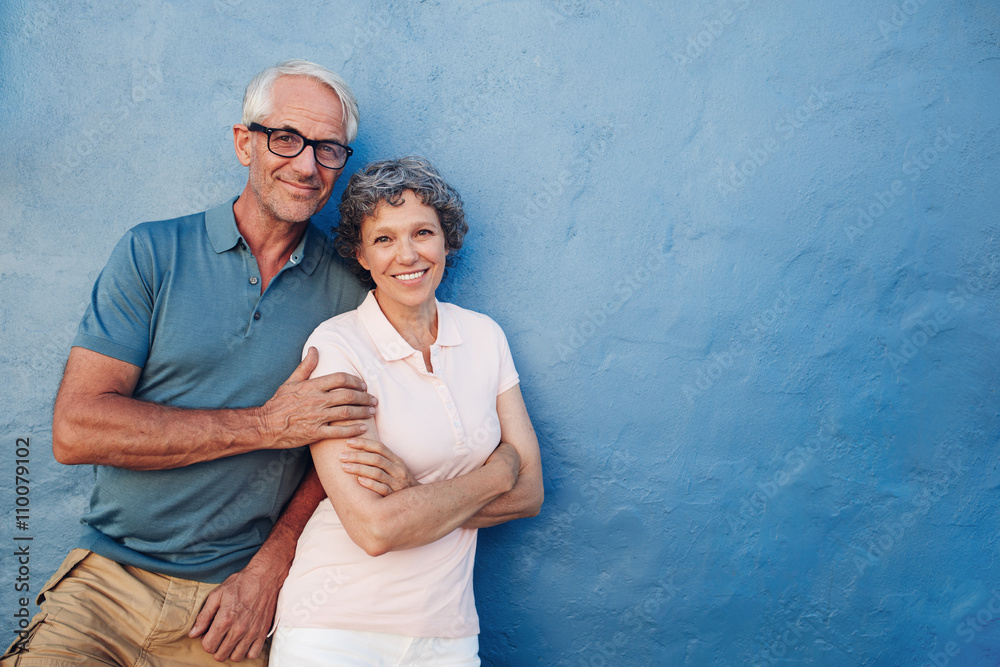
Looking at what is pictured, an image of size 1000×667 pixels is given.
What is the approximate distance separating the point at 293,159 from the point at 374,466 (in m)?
0.98

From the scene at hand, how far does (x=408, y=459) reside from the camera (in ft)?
5.85

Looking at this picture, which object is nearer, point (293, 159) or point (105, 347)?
point (105, 347)

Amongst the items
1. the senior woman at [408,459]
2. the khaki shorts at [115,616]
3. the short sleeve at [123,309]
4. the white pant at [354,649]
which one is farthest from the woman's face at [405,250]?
the khaki shorts at [115,616]

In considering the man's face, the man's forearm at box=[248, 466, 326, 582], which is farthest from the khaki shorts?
the man's face

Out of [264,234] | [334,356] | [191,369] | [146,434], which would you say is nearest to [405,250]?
[334,356]

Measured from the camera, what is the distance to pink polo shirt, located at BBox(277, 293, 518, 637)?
Answer: 172cm

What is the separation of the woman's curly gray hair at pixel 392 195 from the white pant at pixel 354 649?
3.72ft

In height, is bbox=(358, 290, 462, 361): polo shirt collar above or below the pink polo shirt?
above

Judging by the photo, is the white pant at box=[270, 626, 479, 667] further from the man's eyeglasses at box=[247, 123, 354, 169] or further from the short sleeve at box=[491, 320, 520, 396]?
the man's eyeglasses at box=[247, 123, 354, 169]

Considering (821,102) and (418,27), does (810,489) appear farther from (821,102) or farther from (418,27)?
(418,27)

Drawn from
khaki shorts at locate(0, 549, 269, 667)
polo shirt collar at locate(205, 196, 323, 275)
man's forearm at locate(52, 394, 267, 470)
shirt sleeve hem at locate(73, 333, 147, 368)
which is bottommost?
khaki shorts at locate(0, 549, 269, 667)

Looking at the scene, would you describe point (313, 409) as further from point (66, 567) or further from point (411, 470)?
point (66, 567)

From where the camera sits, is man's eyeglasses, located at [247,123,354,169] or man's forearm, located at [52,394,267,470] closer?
man's forearm, located at [52,394,267,470]

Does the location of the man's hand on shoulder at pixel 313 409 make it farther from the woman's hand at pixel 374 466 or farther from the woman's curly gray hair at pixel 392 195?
the woman's curly gray hair at pixel 392 195
